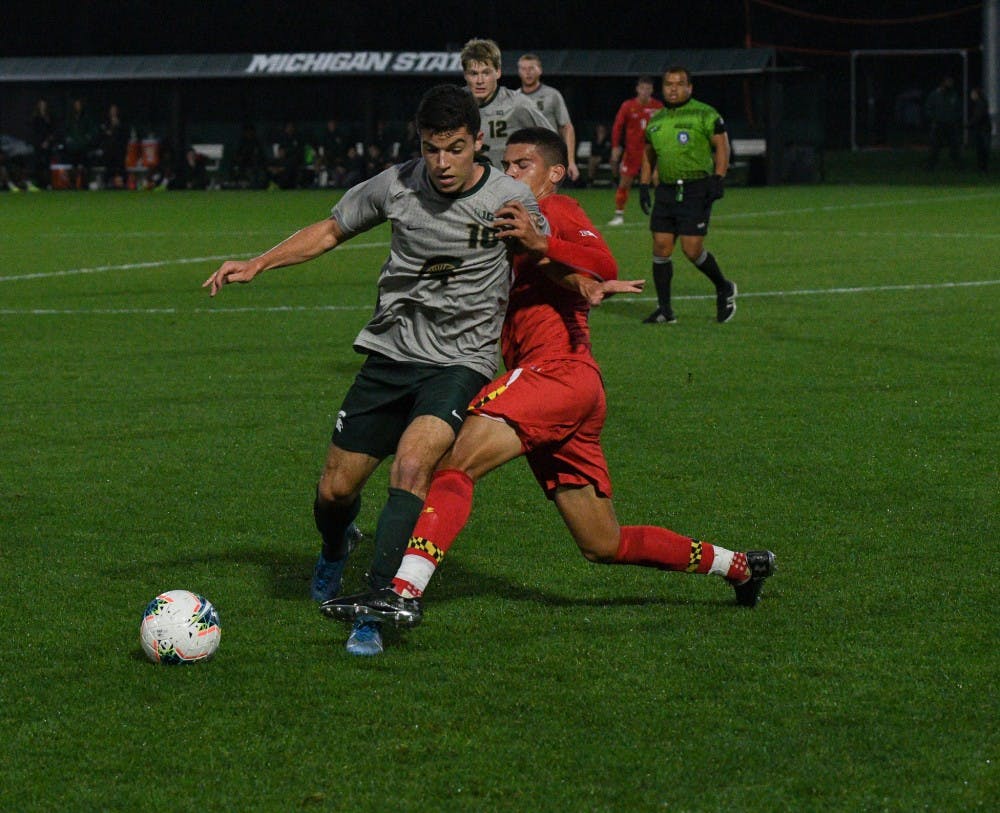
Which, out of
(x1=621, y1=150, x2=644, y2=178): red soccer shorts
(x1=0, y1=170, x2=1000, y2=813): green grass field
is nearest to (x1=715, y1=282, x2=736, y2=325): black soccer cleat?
(x1=0, y1=170, x2=1000, y2=813): green grass field

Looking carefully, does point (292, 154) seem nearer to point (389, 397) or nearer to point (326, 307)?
point (326, 307)

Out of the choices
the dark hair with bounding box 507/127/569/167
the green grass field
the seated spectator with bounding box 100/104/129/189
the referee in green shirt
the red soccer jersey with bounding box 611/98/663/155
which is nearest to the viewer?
the green grass field

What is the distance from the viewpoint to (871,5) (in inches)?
2026

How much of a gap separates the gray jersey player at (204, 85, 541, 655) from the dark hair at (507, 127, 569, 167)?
0.36m

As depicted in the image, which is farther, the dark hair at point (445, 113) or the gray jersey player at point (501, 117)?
the gray jersey player at point (501, 117)

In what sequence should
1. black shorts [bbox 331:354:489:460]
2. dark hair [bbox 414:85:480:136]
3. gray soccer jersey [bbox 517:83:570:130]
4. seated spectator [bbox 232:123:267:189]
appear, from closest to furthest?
dark hair [bbox 414:85:480:136] → black shorts [bbox 331:354:489:460] → gray soccer jersey [bbox 517:83:570:130] → seated spectator [bbox 232:123:267:189]

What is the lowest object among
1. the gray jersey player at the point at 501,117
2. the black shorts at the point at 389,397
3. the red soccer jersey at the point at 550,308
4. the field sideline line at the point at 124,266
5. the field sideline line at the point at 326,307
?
the field sideline line at the point at 326,307

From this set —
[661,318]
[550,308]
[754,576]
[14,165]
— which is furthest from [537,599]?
[14,165]

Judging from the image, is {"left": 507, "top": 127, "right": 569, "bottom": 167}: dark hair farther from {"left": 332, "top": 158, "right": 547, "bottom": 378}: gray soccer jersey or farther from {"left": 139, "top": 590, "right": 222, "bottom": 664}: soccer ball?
{"left": 139, "top": 590, "right": 222, "bottom": 664}: soccer ball

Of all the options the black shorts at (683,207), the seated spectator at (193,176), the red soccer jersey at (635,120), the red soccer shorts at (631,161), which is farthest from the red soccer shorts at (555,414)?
the seated spectator at (193,176)

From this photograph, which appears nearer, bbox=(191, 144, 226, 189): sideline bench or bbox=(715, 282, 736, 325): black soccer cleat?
bbox=(715, 282, 736, 325): black soccer cleat

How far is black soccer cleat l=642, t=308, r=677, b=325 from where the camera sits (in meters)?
15.0

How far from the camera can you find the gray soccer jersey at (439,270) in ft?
19.6

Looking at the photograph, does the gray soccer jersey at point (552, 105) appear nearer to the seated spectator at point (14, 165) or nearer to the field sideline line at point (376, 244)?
the field sideline line at point (376, 244)
